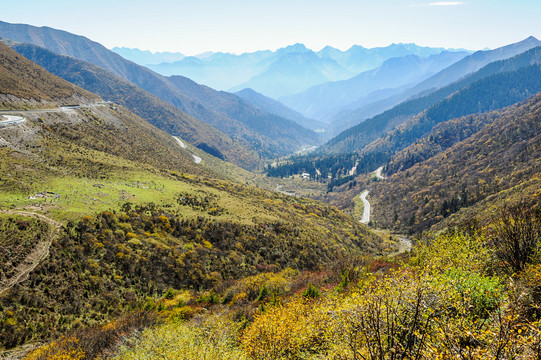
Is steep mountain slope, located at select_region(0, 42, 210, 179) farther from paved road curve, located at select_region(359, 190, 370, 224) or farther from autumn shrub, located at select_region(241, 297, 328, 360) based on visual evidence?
paved road curve, located at select_region(359, 190, 370, 224)

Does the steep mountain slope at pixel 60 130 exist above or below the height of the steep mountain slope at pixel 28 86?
below

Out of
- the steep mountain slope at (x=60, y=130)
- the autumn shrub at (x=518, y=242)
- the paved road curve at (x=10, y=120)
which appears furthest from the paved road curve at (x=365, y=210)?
the paved road curve at (x=10, y=120)

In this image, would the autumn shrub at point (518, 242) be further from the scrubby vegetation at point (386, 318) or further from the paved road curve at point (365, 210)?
the paved road curve at point (365, 210)

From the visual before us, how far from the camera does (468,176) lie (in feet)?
435

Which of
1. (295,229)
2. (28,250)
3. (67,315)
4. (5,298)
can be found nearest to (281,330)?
(67,315)

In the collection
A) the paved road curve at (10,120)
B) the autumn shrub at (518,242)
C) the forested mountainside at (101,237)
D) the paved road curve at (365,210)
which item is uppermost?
the paved road curve at (10,120)

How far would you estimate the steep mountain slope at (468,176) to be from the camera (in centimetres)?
10731

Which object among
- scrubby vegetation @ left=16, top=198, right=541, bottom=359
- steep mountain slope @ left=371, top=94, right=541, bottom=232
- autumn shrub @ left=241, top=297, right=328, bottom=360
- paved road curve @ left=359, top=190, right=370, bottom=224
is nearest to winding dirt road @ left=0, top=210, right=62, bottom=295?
scrubby vegetation @ left=16, top=198, right=541, bottom=359

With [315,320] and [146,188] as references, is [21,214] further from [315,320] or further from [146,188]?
[315,320]

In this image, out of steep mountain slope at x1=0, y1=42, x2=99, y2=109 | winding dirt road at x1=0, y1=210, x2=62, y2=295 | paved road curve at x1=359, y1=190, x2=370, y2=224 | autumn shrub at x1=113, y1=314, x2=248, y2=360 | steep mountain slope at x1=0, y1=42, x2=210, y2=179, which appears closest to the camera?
autumn shrub at x1=113, y1=314, x2=248, y2=360

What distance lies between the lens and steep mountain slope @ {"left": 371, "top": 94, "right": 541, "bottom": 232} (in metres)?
107

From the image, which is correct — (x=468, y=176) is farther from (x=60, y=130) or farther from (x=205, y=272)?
(x=60, y=130)

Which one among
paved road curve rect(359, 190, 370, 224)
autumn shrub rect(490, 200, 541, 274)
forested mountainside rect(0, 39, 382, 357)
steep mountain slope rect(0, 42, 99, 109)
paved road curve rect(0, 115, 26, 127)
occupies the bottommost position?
paved road curve rect(359, 190, 370, 224)

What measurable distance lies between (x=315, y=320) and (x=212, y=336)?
28.5 feet
